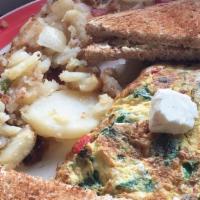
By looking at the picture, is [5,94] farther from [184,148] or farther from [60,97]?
[184,148]

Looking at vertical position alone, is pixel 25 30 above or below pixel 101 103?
above

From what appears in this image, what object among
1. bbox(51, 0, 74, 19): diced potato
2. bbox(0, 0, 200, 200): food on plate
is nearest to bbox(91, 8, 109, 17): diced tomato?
bbox(0, 0, 200, 200): food on plate

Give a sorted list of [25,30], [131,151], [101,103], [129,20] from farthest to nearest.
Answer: [25,30], [129,20], [101,103], [131,151]

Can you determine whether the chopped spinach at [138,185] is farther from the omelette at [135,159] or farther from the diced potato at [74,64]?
the diced potato at [74,64]

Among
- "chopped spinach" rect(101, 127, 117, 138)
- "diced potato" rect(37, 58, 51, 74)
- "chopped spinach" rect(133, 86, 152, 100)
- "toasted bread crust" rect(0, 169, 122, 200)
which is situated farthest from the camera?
"diced potato" rect(37, 58, 51, 74)

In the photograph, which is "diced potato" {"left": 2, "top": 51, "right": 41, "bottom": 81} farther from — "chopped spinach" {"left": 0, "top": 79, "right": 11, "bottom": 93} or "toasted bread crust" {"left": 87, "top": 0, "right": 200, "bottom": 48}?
"toasted bread crust" {"left": 87, "top": 0, "right": 200, "bottom": 48}

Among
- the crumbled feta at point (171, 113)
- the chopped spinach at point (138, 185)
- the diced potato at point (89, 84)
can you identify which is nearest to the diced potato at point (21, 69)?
the diced potato at point (89, 84)

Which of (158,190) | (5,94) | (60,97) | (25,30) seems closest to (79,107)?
(60,97)
